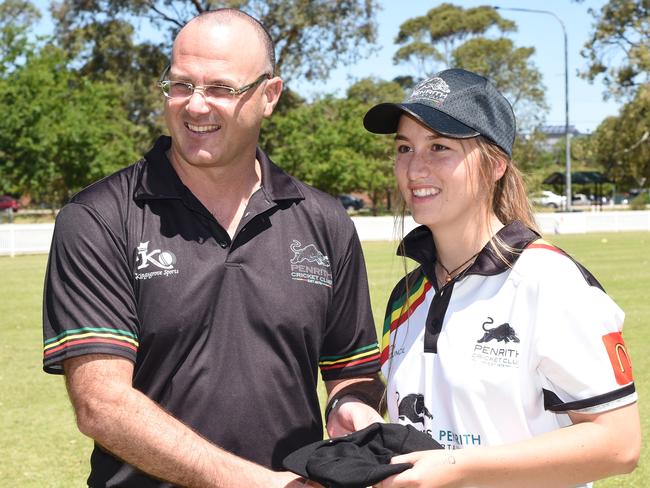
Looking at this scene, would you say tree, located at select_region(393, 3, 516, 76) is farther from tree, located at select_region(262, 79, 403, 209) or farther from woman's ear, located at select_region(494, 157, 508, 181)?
woman's ear, located at select_region(494, 157, 508, 181)

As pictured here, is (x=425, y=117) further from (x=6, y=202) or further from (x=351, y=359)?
(x=6, y=202)

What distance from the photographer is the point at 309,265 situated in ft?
10.4

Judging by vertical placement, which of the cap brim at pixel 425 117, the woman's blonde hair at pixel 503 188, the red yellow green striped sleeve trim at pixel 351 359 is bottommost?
the red yellow green striped sleeve trim at pixel 351 359

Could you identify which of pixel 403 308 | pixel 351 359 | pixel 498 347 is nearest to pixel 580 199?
pixel 351 359

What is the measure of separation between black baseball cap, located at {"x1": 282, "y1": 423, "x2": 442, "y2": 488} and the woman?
0.19 ft

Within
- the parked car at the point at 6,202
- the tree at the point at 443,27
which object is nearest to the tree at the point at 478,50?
the tree at the point at 443,27

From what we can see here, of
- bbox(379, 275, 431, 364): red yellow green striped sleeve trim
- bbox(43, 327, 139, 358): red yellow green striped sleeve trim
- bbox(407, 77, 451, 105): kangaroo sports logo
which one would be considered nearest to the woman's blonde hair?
bbox(407, 77, 451, 105): kangaroo sports logo

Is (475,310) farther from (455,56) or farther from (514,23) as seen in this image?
(514,23)

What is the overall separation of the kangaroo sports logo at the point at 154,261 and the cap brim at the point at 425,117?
2.84ft

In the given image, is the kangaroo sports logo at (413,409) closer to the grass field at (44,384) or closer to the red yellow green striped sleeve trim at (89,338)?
the red yellow green striped sleeve trim at (89,338)

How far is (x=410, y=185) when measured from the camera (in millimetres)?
2980

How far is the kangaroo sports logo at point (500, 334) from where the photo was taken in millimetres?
2633

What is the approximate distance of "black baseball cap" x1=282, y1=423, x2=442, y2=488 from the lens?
94.5 inches

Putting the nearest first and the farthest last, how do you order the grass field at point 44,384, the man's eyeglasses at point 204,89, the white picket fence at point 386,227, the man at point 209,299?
1. the man at point 209,299
2. the man's eyeglasses at point 204,89
3. the grass field at point 44,384
4. the white picket fence at point 386,227
